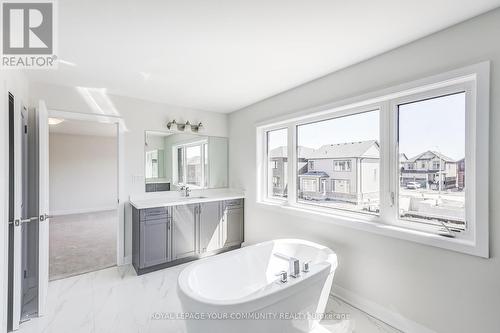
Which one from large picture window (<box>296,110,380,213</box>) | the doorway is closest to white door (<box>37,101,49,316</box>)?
the doorway

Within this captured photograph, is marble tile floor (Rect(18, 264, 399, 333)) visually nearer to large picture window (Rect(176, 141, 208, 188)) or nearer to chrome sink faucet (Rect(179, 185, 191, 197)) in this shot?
chrome sink faucet (Rect(179, 185, 191, 197))

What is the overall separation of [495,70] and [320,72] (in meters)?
1.37

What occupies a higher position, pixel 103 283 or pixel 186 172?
pixel 186 172

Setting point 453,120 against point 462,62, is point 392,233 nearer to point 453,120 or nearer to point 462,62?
point 453,120

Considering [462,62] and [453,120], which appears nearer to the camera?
[462,62]

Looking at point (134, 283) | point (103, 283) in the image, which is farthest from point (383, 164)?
point (103, 283)

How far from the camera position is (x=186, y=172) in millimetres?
3990

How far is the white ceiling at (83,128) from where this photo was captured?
5.26m

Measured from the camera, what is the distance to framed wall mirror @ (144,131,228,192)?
3.60 meters

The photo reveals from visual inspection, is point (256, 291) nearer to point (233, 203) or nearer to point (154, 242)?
point (154, 242)

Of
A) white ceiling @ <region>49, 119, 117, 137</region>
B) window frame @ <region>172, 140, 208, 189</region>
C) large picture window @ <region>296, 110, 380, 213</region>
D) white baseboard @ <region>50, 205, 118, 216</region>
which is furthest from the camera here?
white baseboard @ <region>50, 205, 118, 216</region>

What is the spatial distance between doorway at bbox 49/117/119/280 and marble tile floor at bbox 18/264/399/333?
5.23ft

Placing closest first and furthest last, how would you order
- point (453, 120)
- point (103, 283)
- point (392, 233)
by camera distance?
point (453, 120) → point (392, 233) → point (103, 283)

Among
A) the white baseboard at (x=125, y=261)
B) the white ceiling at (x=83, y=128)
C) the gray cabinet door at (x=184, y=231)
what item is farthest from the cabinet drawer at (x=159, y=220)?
Result: the white ceiling at (x=83, y=128)
